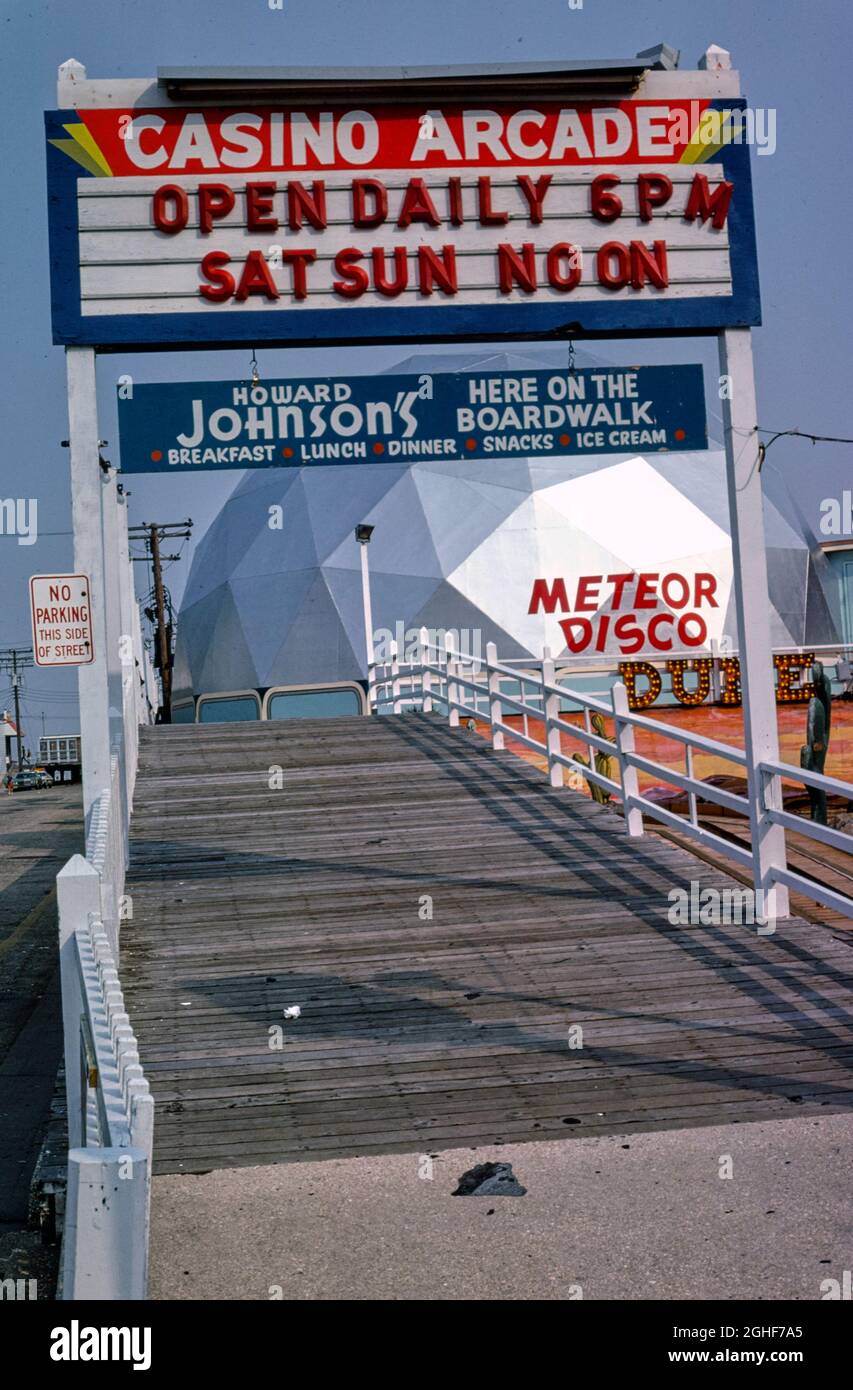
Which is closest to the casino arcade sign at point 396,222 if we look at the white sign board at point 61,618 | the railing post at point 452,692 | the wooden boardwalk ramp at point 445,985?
the white sign board at point 61,618

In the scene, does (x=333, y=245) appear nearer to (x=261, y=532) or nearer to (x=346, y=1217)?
(x=346, y=1217)

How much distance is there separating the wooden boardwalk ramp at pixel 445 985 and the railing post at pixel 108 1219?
285 cm

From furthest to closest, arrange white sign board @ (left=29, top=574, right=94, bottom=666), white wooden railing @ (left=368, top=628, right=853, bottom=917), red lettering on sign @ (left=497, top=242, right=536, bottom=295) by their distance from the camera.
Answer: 1. red lettering on sign @ (left=497, top=242, right=536, bottom=295)
2. white sign board @ (left=29, top=574, right=94, bottom=666)
3. white wooden railing @ (left=368, top=628, right=853, bottom=917)

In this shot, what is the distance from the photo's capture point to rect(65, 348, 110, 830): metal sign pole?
1041 centimetres

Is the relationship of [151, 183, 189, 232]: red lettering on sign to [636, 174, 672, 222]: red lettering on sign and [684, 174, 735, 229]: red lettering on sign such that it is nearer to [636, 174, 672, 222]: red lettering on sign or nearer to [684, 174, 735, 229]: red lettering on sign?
[636, 174, 672, 222]: red lettering on sign

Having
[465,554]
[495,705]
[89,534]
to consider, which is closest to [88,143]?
[89,534]

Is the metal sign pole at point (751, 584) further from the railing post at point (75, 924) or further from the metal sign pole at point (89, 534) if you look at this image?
the railing post at point (75, 924)

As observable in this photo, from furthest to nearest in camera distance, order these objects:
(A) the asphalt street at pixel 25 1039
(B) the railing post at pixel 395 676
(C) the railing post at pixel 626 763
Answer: (B) the railing post at pixel 395 676 → (C) the railing post at pixel 626 763 → (A) the asphalt street at pixel 25 1039

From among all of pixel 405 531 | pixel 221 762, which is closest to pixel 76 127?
pixel 221 762

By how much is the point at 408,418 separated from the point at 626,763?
3.92m

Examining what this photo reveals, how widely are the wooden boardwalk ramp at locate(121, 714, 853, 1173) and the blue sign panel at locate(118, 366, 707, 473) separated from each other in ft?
10.9

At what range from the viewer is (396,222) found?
10.9 meters

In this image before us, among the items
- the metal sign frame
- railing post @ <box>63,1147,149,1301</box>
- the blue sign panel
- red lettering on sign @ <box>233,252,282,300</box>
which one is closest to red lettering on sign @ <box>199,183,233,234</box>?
red lettering on sign @ <box>233,252,282,300</box>

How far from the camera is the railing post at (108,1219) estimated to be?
3537 mm
